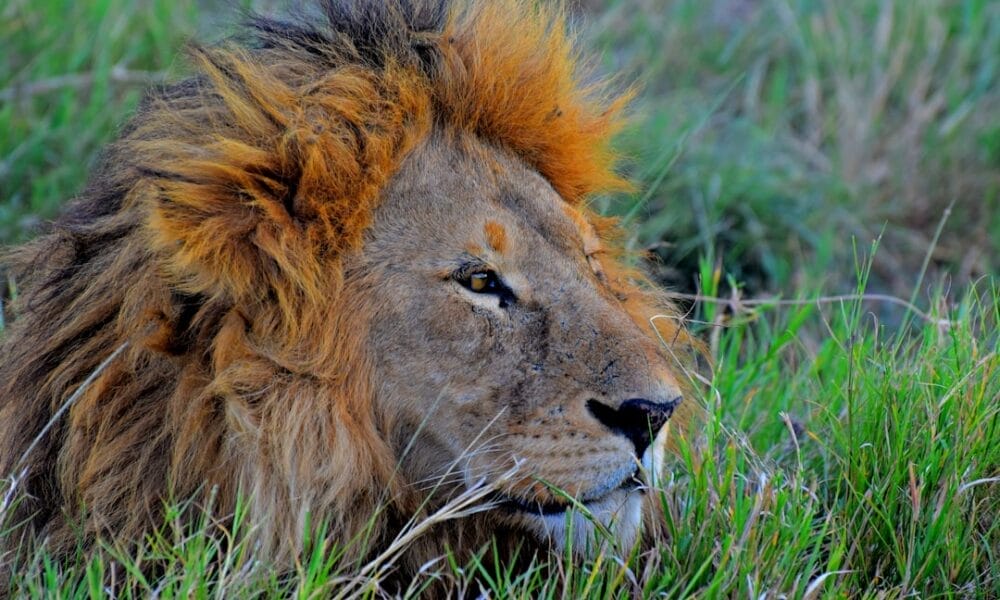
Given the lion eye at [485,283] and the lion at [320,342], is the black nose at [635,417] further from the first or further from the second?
the lion eye at [485,283]

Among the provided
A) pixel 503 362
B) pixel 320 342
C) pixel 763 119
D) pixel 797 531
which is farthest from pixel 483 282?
pixel 763 119

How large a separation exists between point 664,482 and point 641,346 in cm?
32

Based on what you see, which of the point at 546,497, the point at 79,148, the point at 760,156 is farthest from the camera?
the point at 760,156

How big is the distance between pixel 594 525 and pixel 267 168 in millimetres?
907

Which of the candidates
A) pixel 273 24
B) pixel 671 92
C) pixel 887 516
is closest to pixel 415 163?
pixel 273 24

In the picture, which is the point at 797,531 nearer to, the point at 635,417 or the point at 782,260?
the point at 635,417

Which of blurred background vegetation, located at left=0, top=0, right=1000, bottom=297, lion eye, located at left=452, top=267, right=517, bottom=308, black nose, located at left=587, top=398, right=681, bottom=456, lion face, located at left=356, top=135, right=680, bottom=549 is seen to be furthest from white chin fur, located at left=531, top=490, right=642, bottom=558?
blurred background vegetation, located at left=0, top=0, right=1000, bottom=297

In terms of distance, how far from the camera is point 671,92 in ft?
20.3

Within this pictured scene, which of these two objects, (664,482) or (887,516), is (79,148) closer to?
(664,482)

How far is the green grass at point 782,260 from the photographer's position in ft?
7.77

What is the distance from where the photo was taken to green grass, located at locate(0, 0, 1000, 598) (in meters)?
2.37

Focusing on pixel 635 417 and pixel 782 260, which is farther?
pixel 782 260

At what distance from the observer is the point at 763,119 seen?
609 centimetres

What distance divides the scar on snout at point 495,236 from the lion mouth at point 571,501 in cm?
48
